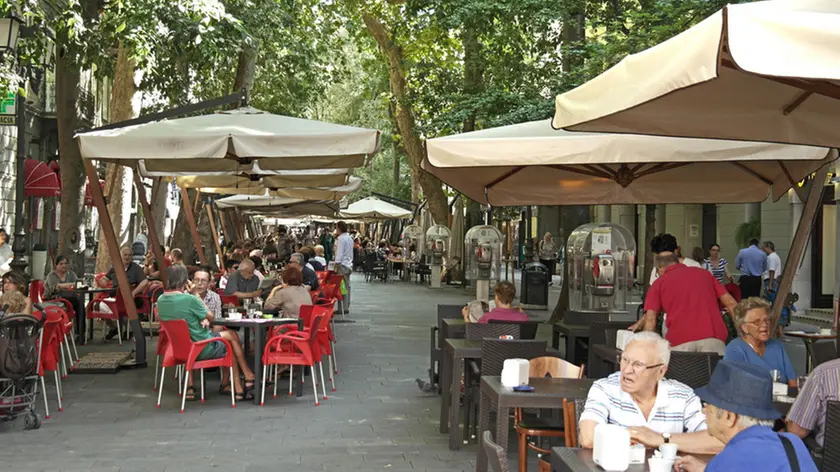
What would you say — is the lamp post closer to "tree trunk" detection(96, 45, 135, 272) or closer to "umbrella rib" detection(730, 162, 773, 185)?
"tree trunk" detection(96, 45, 135, 272)

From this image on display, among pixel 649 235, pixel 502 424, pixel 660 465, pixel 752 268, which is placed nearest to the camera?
pixel 660 465

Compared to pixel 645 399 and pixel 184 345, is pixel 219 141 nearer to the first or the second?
pixel 184 345

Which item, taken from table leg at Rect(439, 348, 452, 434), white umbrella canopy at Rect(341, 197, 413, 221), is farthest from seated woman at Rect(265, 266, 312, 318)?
white umbrella canopy at Rect(341, 197, 413, 221)

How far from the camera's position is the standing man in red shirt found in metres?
8.20

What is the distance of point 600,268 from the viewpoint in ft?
67.9

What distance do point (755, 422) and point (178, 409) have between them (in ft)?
23.7

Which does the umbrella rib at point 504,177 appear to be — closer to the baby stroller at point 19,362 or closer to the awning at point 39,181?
the baby stroller at point 19,362

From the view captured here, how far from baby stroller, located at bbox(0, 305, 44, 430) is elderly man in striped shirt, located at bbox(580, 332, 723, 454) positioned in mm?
5331

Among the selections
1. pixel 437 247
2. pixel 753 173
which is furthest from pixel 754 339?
pixel 437 247

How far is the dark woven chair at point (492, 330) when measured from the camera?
29.6 feet

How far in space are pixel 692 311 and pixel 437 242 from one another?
25824 mm

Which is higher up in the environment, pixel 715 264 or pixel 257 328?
pixel 715 264

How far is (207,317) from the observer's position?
401 inches

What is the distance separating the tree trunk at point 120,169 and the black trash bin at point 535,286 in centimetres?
1000
